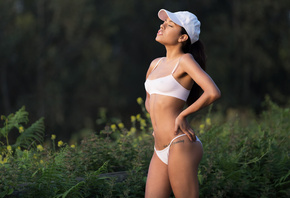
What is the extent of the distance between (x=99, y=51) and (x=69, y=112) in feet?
13.1

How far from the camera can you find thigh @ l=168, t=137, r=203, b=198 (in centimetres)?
364

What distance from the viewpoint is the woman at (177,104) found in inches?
144

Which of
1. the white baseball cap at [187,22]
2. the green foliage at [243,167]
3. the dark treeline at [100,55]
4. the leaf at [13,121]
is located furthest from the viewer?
the dark treeline at [100,55]

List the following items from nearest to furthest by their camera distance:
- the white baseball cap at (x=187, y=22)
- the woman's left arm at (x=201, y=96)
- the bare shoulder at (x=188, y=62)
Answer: the woman's left arm at (x=201, y=96)
the bare shoulder at (x=188, y=62)
the white baseball cap at (x=187, y=22)

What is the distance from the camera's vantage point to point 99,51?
2845cm

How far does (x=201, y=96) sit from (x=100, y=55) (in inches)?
983

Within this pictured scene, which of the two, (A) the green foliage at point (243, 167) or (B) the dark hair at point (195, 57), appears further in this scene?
(A) the green foliage at point (243, 167)

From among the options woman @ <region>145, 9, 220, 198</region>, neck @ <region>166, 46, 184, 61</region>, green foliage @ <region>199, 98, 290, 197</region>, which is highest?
neck @ <region>166, 46, 184, 61</region>

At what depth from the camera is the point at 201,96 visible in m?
3.65

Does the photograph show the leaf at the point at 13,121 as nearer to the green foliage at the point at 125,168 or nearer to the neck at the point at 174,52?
the green foliage at the point at 125,168

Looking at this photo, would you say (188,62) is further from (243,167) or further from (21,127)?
(21,127)

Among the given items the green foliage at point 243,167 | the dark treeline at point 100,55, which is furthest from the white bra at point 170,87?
the dark treeline at point 100,55

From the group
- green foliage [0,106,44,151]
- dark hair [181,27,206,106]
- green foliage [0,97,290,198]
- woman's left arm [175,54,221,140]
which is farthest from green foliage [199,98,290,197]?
green foliage [0,106,44,151]

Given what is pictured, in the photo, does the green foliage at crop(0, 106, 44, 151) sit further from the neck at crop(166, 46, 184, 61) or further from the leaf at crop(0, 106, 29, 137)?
the neck at crop(166, 46, 184, 61)
